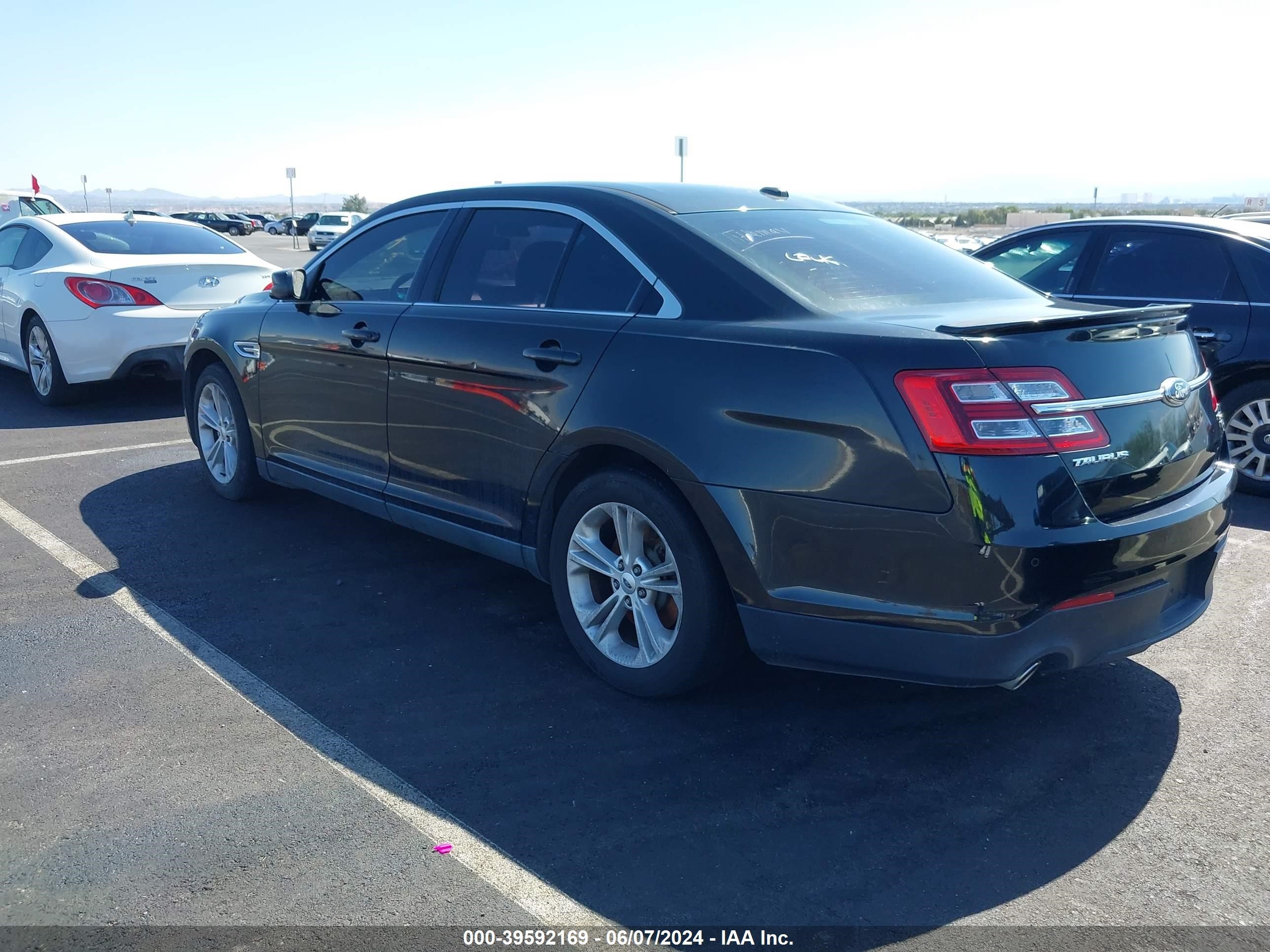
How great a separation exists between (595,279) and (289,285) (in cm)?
204

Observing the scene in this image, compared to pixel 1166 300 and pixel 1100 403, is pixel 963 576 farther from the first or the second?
pixel 1166 300

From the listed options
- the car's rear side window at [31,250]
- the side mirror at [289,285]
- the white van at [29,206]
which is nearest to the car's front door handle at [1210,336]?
the side mirror at [289,285]

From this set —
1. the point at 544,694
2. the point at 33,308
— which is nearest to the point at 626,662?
the point at 544,694

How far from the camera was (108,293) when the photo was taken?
27.9ft

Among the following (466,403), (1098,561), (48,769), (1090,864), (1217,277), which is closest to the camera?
(1090,864)

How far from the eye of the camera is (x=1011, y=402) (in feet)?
9.73

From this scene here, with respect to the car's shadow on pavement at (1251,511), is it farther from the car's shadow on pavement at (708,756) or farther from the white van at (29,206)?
the white van at (29,206)

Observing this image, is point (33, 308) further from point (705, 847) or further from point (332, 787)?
point (705, 847)

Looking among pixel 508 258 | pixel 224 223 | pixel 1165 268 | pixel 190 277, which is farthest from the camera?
pixel 224 223

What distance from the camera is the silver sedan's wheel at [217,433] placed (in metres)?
6.06

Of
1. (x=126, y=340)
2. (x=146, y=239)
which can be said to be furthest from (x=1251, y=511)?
(x=146, y=239)

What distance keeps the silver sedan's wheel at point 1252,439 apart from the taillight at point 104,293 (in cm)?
759

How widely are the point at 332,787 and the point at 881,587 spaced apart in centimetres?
166

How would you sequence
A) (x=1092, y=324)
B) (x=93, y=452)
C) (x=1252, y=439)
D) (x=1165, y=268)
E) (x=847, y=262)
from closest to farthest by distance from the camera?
1. (x=1092, y=324)
2. (x=847, y=262)
3. (x=1252, y=439)
4. (x=1165, y=268)
5. (x=93, y=452)
